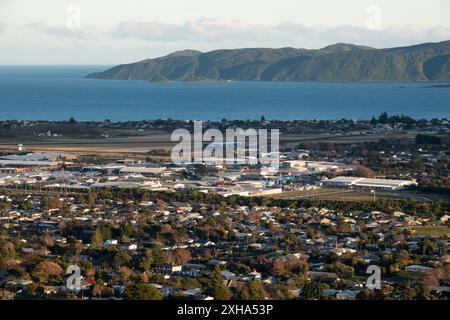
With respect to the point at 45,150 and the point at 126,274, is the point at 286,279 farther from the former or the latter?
the point at 45,150

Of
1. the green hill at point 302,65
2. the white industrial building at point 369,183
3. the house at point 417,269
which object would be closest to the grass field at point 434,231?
the house at point 417,269

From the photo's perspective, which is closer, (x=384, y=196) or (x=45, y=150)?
(x=384, y=196)

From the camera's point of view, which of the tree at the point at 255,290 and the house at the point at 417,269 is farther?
the house at the point at 417,269

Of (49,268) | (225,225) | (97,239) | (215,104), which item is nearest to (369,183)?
(225,225)

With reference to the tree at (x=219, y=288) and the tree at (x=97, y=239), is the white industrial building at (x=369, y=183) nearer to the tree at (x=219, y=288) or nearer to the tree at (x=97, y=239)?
the tree at (x=97, y=239)
